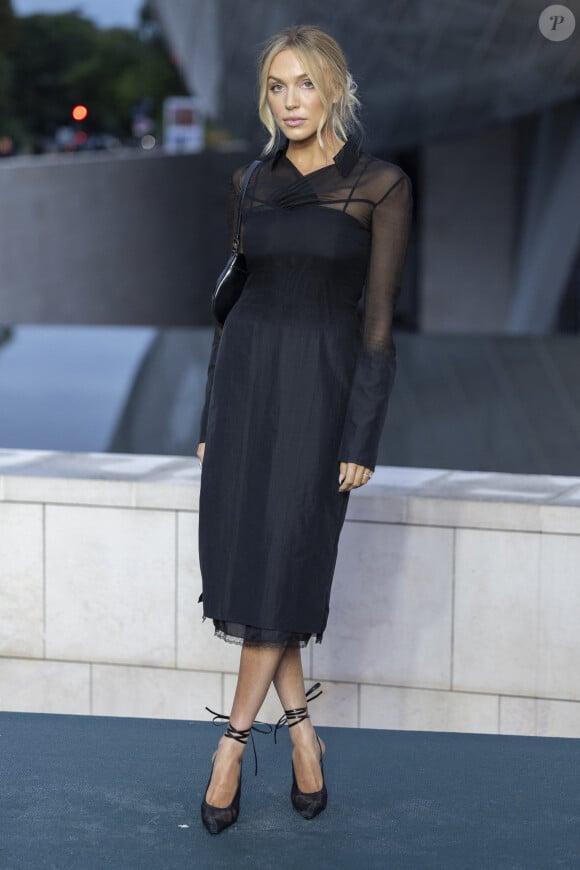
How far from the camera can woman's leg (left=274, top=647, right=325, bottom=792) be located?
3.67 metres

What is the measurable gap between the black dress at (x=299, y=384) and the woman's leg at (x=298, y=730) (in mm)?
197

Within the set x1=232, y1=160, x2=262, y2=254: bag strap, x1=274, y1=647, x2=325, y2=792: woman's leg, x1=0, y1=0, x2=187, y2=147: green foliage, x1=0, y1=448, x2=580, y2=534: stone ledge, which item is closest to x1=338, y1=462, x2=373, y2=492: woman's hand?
x1=274, y1=647, x2=325, y2=792: woman's leg

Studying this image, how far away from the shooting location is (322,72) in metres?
3.36

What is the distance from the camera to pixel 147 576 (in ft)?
16.3

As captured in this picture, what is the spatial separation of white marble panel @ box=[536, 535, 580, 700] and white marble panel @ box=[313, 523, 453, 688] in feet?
1.11

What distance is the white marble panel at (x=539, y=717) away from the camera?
15.2 ft

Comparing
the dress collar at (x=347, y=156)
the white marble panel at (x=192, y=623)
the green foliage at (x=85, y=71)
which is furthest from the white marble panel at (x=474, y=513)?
the green foliage at (x=85, y=71)

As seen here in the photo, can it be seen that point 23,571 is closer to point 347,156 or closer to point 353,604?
point 353,604

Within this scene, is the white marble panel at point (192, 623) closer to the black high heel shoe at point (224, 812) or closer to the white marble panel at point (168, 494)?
the white marble panel at point (168, 494)

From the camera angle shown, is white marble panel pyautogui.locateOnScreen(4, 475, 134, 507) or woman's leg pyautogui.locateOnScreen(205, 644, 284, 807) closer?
woman's leg pyautogui.locateOnScreen(205, 644, 284, 807)

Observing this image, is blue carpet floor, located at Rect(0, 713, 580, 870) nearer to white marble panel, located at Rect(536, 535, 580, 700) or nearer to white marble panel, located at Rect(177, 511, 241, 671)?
white marble panel, located at Rect(536, 535, 580, 700)

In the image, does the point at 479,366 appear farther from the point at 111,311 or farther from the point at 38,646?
the point at 111,311

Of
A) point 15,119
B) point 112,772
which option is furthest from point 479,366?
point 15,119

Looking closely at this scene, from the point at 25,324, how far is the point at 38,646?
16994 millimetres
